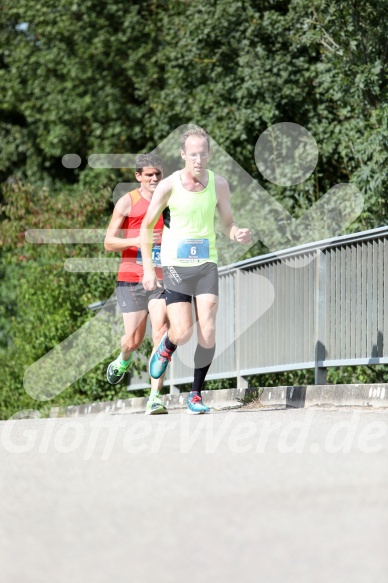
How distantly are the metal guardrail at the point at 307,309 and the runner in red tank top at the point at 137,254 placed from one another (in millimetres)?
1134

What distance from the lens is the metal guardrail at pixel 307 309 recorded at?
9.34m

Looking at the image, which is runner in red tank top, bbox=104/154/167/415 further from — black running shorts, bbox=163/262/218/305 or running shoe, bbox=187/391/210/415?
black running shorts, bbox=163/262/218/305

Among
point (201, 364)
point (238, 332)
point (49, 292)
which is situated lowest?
point (201, 364)

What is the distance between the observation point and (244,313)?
11.4 m

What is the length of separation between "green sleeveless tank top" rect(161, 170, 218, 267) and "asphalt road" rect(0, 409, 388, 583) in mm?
1674

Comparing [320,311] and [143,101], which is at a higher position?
[143,101]

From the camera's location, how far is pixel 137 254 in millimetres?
10078

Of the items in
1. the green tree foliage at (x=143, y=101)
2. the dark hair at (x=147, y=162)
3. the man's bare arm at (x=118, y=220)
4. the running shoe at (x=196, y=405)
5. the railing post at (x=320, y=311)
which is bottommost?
the running shoe at (x=196, y=405)

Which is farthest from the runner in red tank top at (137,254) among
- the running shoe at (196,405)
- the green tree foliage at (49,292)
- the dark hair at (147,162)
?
the green tree foliage at (49,292)

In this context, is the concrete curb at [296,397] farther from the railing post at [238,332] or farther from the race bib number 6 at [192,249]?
the race bib number 6 at [192,249]

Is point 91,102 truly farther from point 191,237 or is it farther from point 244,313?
point 191,237

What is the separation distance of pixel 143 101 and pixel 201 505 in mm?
24503

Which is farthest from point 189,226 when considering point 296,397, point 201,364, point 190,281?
point 296,397

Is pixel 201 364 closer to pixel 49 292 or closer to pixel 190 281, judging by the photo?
pixel 190 281
